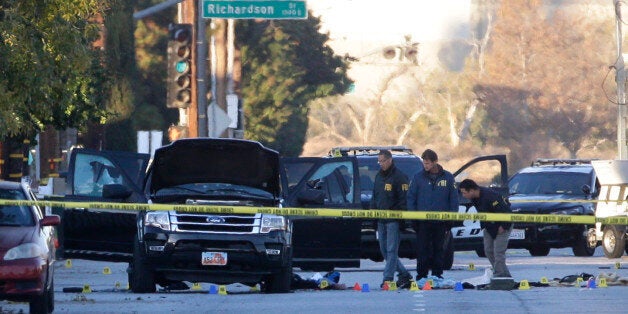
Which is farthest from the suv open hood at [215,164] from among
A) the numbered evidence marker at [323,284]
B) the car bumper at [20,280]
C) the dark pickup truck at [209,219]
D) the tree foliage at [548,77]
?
the tree foliage at [548,77]

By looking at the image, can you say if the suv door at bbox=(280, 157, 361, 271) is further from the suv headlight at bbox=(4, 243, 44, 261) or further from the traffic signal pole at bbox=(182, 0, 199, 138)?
the traffic signal pole at bbox=(182, 0, 199, 138)

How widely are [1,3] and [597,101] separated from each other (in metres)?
70.7

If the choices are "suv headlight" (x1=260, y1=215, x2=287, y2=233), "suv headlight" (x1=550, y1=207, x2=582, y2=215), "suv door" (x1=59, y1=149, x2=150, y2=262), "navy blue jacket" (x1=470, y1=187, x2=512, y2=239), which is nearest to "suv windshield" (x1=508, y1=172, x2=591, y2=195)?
"suv headlight" (x1=550, y1=207, x2=582, y2=215)

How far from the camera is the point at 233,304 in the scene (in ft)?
54.2

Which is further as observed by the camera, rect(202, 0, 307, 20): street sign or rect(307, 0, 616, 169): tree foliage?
rect(307, 0, 616, 169): tree foliage

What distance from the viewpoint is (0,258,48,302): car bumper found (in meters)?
14.8

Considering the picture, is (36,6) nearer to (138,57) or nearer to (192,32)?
(192,32)

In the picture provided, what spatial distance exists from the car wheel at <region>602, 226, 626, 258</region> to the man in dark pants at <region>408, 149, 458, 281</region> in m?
8.35

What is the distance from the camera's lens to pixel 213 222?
684 inches

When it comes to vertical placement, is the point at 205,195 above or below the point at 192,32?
below

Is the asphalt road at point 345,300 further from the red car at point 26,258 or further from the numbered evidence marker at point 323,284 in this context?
the red car at point 26,258

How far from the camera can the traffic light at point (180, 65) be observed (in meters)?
28.0

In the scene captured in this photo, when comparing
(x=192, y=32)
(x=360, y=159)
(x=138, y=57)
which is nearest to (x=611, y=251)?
(x=360, y=159)

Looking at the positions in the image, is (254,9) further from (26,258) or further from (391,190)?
(26,258)
